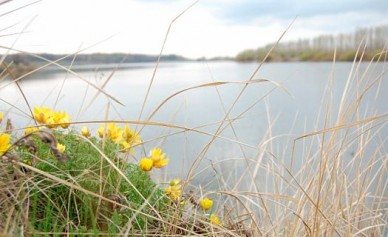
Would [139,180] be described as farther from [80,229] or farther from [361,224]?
[361,224]

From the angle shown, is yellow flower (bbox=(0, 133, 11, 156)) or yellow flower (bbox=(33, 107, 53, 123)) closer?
yellow flower (bbox=(0, 133, 11, 156))

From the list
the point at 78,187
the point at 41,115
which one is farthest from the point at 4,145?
the point at 41,115

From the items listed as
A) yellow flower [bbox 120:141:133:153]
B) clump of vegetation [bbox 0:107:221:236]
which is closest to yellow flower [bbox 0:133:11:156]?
clump of vegetation [bbox 0:107:221:236]

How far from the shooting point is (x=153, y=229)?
42.3 inches

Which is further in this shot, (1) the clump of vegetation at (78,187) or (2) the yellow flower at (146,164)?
(2) the yellow flower at (146,164)

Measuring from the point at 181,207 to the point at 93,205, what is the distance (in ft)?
0.87

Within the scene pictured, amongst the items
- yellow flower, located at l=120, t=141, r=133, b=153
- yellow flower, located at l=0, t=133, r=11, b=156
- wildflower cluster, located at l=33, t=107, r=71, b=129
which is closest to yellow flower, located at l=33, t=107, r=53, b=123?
wildflower cluster, located at l=33, t=107, r=71, b=129

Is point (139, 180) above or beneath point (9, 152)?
beneath

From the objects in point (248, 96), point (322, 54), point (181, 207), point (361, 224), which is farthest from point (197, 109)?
point (322, 54)

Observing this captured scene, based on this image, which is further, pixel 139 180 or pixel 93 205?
pixel 139 180

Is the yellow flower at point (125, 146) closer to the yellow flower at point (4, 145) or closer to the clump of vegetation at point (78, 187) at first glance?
the clump of vegetation at point (78, 187)

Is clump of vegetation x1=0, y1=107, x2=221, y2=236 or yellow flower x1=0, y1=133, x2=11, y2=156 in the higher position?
yellow flower x1=0, y1=133, x2=11, y2=156

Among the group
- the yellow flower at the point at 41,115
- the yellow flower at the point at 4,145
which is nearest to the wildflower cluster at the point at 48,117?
the yellow flower at the point at 41,115

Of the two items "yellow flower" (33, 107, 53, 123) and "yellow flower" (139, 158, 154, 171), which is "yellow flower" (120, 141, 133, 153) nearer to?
"yellow flower" (139, 158, 154, 171)
